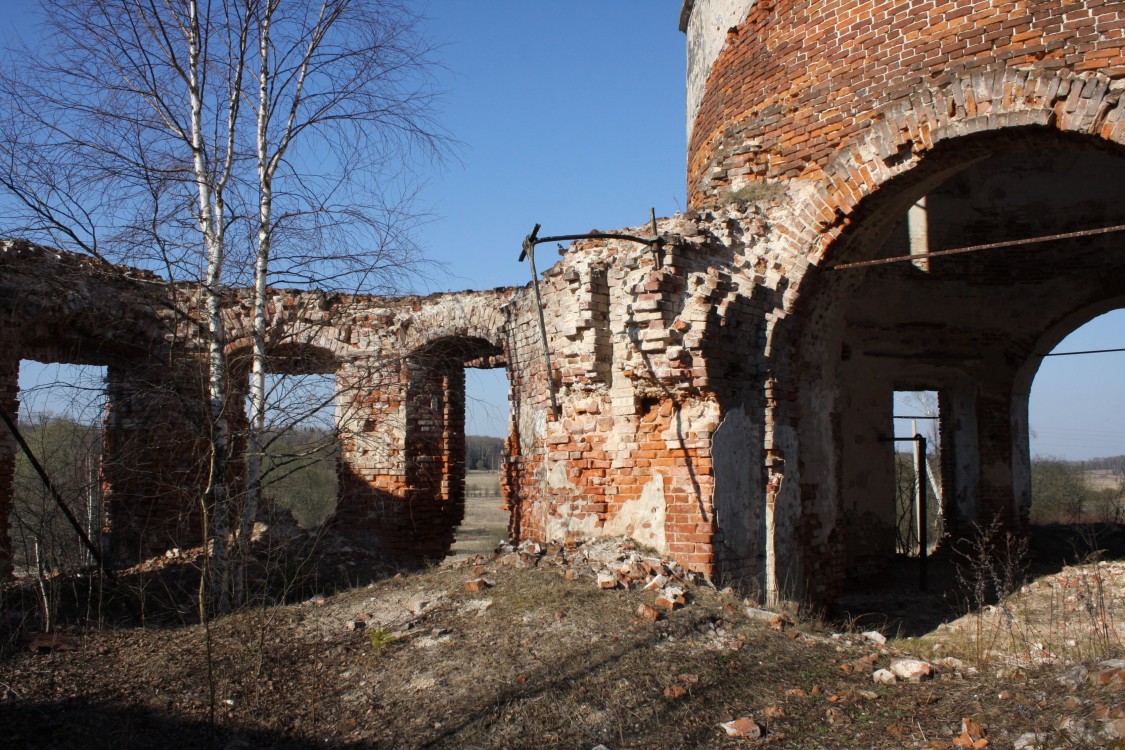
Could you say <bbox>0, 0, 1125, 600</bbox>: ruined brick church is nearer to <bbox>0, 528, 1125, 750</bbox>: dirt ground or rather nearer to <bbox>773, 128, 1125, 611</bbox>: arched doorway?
<bbox>773, 128, 1125, 611</bbox>: arched doorway

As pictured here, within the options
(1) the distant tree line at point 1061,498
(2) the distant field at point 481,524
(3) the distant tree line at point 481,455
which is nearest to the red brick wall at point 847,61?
(2) the distant field at point 481,524

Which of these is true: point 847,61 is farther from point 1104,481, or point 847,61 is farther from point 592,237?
point 1104,481

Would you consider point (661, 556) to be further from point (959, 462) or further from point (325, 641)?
point (959, 462)

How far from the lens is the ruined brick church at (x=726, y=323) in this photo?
6.09m

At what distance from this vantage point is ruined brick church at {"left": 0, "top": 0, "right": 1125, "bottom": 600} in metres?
6.09

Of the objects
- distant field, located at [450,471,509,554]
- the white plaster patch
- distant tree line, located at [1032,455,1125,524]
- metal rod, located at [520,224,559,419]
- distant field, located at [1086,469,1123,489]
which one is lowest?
distant field, located at [450,471,509,554]

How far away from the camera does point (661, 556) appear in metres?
6.66

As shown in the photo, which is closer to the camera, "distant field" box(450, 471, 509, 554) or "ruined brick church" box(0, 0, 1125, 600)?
"ruined brick church" box(0, 0, 1125, 600)

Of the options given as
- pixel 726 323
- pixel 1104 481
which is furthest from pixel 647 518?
pixel 1104 481

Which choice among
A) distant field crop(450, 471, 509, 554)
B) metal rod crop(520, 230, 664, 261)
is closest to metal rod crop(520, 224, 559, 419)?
metal rod crop(520, 230, 664, 261)

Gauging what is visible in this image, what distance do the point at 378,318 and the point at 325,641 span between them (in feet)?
17.5

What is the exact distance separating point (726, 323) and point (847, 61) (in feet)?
7.27

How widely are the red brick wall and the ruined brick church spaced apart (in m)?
0.02

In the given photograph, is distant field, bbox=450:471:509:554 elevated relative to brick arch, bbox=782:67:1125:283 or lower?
lower
